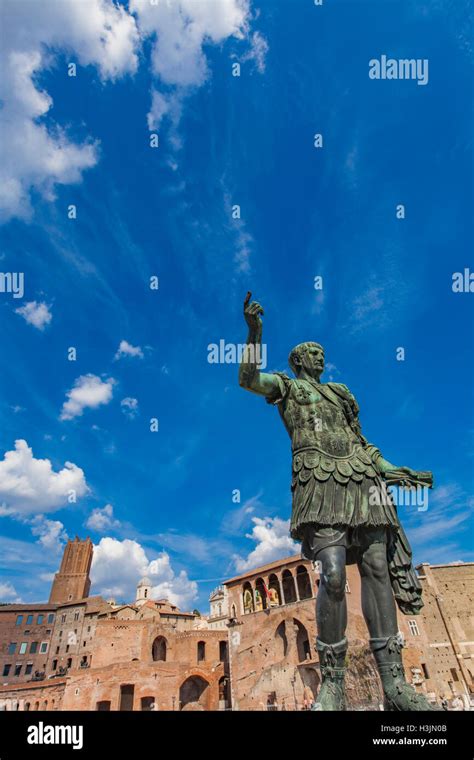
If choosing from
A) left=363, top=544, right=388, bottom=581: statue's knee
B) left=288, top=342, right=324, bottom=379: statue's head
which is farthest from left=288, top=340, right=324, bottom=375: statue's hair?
left=363, top=544, right=388, bottom=581: statue's knee

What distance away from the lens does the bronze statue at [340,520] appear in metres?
3.43

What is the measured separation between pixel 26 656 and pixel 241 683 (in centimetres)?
3381

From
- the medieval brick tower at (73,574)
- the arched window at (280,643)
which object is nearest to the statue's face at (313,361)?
the arched window at (280,643)

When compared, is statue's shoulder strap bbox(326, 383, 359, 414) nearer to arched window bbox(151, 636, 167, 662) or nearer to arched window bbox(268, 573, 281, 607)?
arched window bbox(268, 573, 281, 607)

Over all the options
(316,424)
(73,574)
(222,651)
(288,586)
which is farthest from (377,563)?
(73,574)

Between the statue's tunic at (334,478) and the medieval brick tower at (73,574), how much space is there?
86481mm

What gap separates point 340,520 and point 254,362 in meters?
1.54

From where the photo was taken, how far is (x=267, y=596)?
42344 mm

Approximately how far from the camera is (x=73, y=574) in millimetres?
81250

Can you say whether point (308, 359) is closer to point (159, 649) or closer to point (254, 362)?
point (254, 362)

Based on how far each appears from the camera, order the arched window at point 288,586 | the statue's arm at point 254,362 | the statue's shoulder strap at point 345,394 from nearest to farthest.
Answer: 1. the statue's arm at point 254,362
2. the statue's shoulder strap at point 345,394
3. the arched window at point 288,586

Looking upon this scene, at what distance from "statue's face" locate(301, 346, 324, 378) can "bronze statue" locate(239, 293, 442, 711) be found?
0.92 ft

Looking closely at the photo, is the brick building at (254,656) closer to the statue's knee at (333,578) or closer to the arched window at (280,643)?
the arched window at (280,643)

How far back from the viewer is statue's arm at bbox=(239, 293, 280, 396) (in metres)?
3.87
